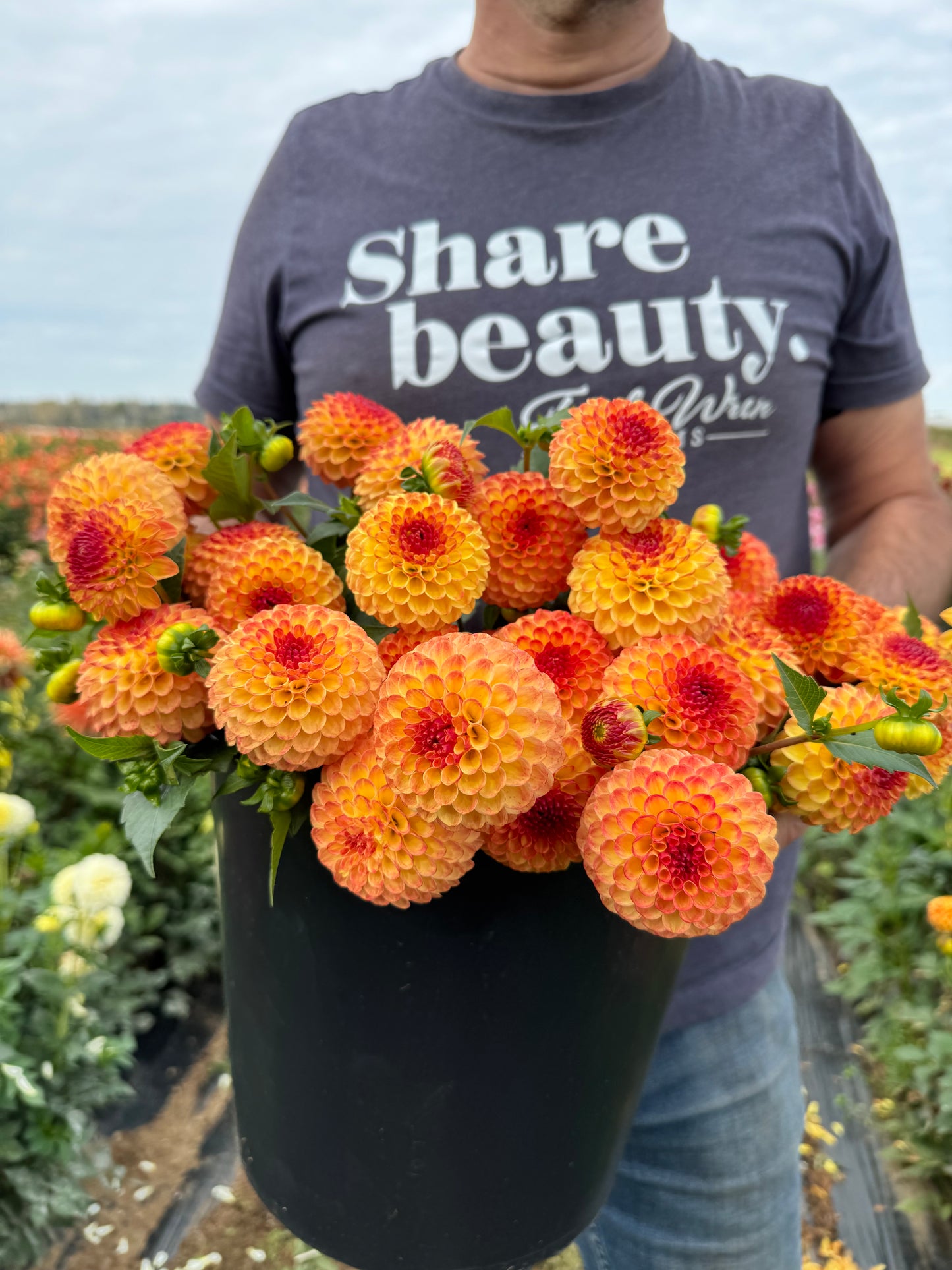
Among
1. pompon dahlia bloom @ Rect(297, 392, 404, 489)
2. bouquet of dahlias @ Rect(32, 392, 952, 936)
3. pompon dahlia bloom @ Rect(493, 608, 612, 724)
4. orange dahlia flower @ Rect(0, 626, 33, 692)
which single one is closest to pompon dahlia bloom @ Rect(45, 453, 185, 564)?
bouquet of dahlias @ Rect(32, 392, 952, 936)

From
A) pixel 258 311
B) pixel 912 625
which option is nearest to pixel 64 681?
pixel 912 625

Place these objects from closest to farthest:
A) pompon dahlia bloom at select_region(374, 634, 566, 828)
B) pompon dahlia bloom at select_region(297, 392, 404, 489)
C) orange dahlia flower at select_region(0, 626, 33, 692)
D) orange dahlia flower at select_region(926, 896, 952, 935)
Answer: pompon dahlia bloom at select_region(374, 634, 566, 828)
pompon dahlia bloom at select_region(297, 392, 404, 489)
orange dahlia flower at select_region(926, 896, 952, 935)
orange dahlia flower at select_region(0, 626, 33, 692)

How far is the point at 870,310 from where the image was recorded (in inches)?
46.2

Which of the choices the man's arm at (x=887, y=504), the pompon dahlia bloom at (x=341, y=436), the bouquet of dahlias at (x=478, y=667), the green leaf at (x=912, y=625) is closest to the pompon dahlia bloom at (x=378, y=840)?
the bouquet of dahlias at (x=478, y=667)

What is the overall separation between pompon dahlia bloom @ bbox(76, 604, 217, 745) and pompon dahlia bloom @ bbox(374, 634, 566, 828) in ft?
0.40

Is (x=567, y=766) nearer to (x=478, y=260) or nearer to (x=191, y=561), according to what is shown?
(x=191, y=561)

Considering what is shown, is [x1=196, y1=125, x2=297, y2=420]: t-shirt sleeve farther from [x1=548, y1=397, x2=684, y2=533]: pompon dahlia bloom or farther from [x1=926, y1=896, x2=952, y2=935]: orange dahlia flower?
[x1=926, y1=896, x2=952, y2=935]: orange dahlia flower

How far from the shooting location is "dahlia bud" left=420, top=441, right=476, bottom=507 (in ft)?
1.75

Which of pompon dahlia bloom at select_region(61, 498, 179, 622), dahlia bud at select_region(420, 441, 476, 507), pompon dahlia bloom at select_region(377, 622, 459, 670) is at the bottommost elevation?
pompon dahlia bloom at select_region(377, 622, 459, 670)

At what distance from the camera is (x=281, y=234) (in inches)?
45.0

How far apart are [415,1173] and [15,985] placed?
3.74 ft

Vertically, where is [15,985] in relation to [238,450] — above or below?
below

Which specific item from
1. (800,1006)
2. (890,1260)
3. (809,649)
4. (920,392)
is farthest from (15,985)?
(800,1006)

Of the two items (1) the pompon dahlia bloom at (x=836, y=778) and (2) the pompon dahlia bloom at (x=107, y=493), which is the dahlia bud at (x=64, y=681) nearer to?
(2) the pompon dahlia bloom at (x=107, y=493)
